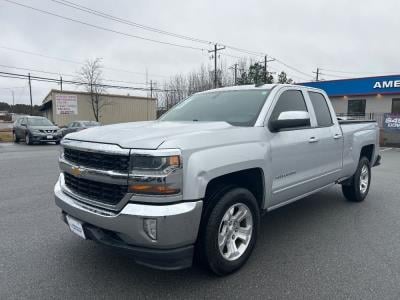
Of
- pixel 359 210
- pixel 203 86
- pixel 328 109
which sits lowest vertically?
pixel 359 210

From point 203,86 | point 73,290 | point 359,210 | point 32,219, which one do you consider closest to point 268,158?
point 73,290

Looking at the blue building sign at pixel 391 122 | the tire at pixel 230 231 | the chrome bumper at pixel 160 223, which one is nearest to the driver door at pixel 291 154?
the tire at pixel 230 231

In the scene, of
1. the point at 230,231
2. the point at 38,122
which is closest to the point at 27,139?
the point at 38,122

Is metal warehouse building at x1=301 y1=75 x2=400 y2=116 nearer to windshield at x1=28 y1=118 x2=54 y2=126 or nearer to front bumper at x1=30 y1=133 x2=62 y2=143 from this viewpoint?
front bumper at x1=30 y1=133 x2=62 y2=143

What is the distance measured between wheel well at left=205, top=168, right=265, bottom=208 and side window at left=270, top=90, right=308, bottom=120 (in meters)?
0.74

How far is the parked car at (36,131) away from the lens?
18.7 metres

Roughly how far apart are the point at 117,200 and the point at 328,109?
3716 millimetres

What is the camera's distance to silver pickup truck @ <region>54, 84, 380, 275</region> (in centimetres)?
261

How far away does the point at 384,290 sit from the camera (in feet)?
9.64

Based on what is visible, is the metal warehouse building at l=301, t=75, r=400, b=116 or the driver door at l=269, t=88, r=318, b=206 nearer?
the driver door at l=269, t=88, r=318, b=206

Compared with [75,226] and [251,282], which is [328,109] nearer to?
[251,282]

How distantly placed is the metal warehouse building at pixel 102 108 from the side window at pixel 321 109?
106 feet

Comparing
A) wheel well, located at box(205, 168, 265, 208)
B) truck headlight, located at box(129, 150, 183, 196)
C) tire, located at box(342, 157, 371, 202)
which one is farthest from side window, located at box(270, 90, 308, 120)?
tire, located at box(342, 157, 371, 202)

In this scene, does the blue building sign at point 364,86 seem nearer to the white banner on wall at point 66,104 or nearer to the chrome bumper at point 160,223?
the chrome bumper at point 160,223
